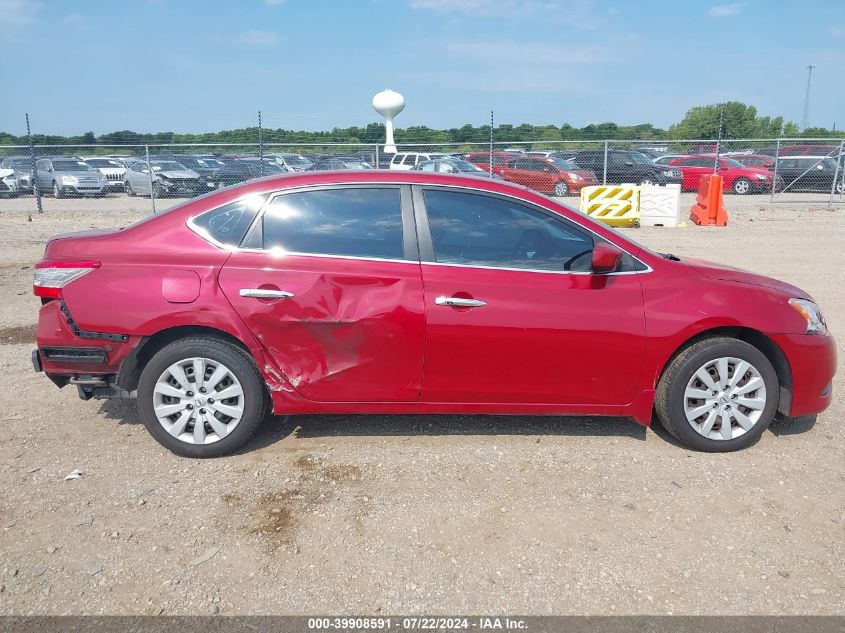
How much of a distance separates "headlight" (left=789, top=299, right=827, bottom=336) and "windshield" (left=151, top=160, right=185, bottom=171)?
21.3m

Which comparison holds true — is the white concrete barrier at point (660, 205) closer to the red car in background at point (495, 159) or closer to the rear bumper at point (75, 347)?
the red car in background at point (495, 159)

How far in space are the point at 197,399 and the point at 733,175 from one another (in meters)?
26.0

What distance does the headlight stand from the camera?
4.16 m

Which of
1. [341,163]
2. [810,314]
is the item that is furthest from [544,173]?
[810,314]

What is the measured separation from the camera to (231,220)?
4094 mm

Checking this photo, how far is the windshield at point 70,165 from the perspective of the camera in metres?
23.5

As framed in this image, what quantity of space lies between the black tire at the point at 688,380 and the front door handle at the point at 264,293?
2.23 m

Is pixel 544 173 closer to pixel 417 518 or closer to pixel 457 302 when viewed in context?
pixel 457 302

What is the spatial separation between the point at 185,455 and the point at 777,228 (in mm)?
15084

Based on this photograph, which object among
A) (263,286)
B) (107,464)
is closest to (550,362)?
(263,286)

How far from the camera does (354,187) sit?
416 cm

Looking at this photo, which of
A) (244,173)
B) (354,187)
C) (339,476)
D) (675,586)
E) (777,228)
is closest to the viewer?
(675,586)

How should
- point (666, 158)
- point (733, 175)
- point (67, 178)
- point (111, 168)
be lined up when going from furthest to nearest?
point (666, 158)
point (733, 175)
point (111, 168)
point (67, 178)

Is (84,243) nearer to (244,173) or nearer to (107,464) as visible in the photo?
(107,464)
